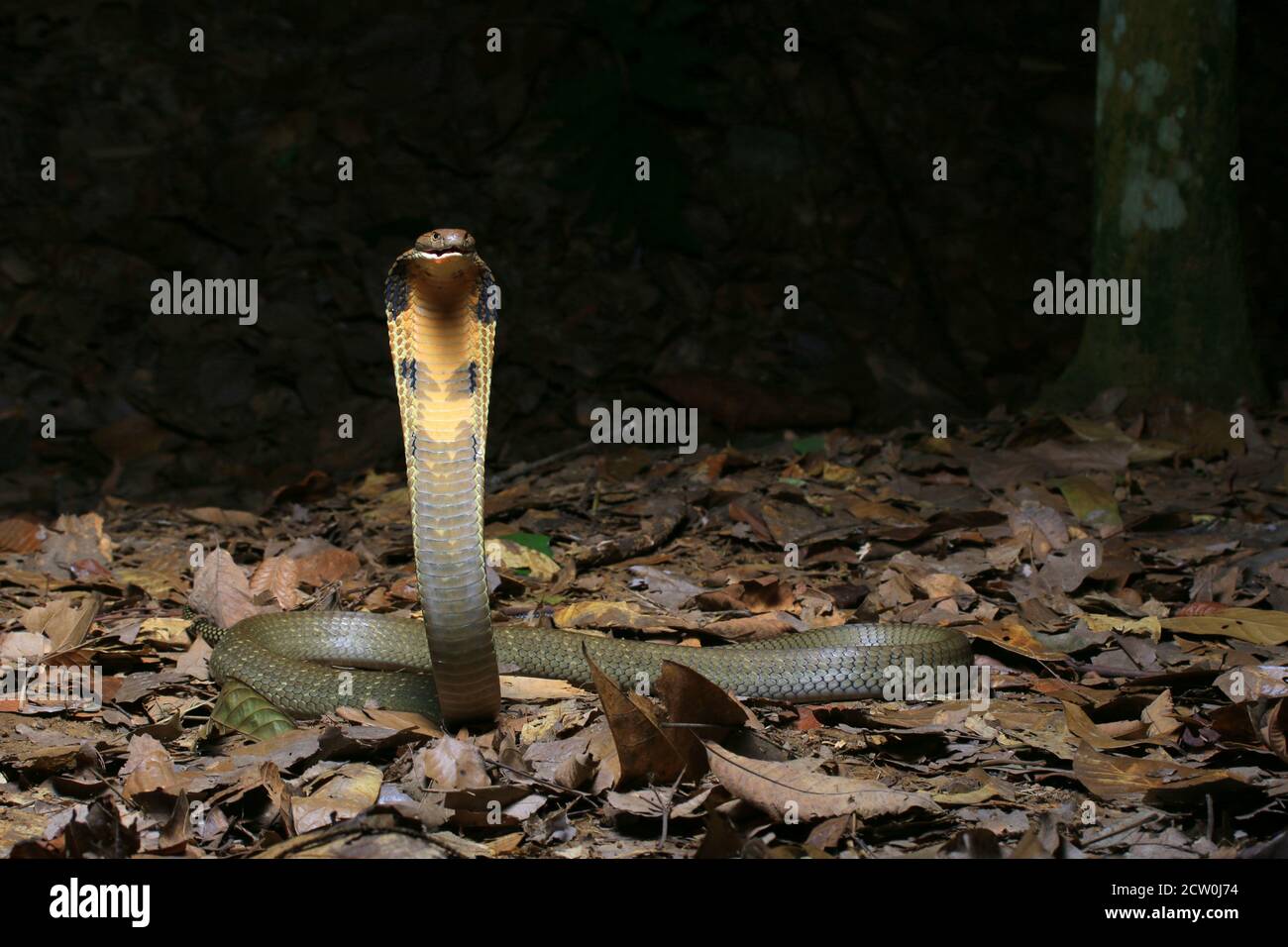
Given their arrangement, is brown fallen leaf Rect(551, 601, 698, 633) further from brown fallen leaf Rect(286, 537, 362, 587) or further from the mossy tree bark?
the mossy tree bark

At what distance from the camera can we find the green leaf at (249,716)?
429 centimetres

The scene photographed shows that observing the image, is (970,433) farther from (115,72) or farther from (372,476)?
(115,72)

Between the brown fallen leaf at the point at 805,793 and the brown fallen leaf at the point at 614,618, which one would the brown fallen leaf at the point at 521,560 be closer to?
the brown fallen leaf at the point at 614,618

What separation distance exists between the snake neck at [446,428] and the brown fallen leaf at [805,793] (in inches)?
39.1

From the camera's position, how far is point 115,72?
441 inches

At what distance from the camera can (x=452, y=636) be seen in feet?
13.1

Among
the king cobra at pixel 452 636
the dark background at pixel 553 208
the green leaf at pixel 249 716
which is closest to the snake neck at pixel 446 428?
the king cobra at pixel 452 636

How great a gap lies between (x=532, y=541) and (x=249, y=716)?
7.98 feet

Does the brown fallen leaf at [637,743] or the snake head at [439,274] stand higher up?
the snake head at [439,274]

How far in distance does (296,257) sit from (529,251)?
2.05 metres

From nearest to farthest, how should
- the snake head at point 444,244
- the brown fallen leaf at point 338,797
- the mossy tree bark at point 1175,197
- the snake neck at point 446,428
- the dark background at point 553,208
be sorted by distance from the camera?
the brown fallen leaf at point 338,797 < the snake head at point 444,244 < the snake neck at point 446,428 < the mossy tree bark at point 1175,197 < the dark background at point 553,208

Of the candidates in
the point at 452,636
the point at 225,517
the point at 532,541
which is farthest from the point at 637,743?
the point at 225,517

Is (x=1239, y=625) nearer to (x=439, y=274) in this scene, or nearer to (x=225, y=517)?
(x=439, y=274)
